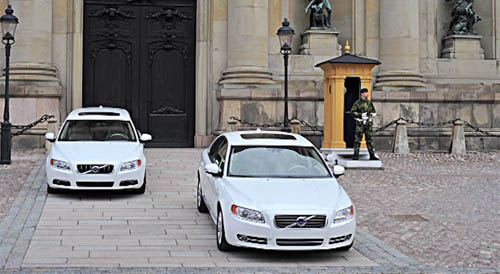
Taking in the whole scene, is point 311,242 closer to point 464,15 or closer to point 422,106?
point 422,106

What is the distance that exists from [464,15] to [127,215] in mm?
19742

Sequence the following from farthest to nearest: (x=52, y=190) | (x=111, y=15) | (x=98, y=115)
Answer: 1. (x=111, y=15)
2. (x=98, y=115)
3. (x=52, y=190)

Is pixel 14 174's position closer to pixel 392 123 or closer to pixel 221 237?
pixel 221 237

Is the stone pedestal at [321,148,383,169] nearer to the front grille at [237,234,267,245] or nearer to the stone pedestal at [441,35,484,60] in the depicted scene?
the front grille at [237,234,267,245]

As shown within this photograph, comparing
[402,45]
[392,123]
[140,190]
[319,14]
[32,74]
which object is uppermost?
[319,14]

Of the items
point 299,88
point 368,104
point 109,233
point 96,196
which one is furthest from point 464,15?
point 109,233

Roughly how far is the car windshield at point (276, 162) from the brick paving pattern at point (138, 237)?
3.60ft

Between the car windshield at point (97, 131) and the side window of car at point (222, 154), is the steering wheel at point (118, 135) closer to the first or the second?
the car windshield at point (97, 131)

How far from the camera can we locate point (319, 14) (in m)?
24.8

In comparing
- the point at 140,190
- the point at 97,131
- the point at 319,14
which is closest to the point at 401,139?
the point at 319,14

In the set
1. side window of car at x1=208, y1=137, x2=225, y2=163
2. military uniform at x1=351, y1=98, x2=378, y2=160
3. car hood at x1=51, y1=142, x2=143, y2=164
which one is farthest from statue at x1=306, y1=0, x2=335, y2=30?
side window of car at x1=208, y1=137, x2=225, y2=163

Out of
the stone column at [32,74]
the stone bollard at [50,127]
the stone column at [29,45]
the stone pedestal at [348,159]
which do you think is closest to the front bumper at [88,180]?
the stone pedestal at [348,159]

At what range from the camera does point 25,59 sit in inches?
862

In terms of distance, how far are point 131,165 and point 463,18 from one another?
1858cm
